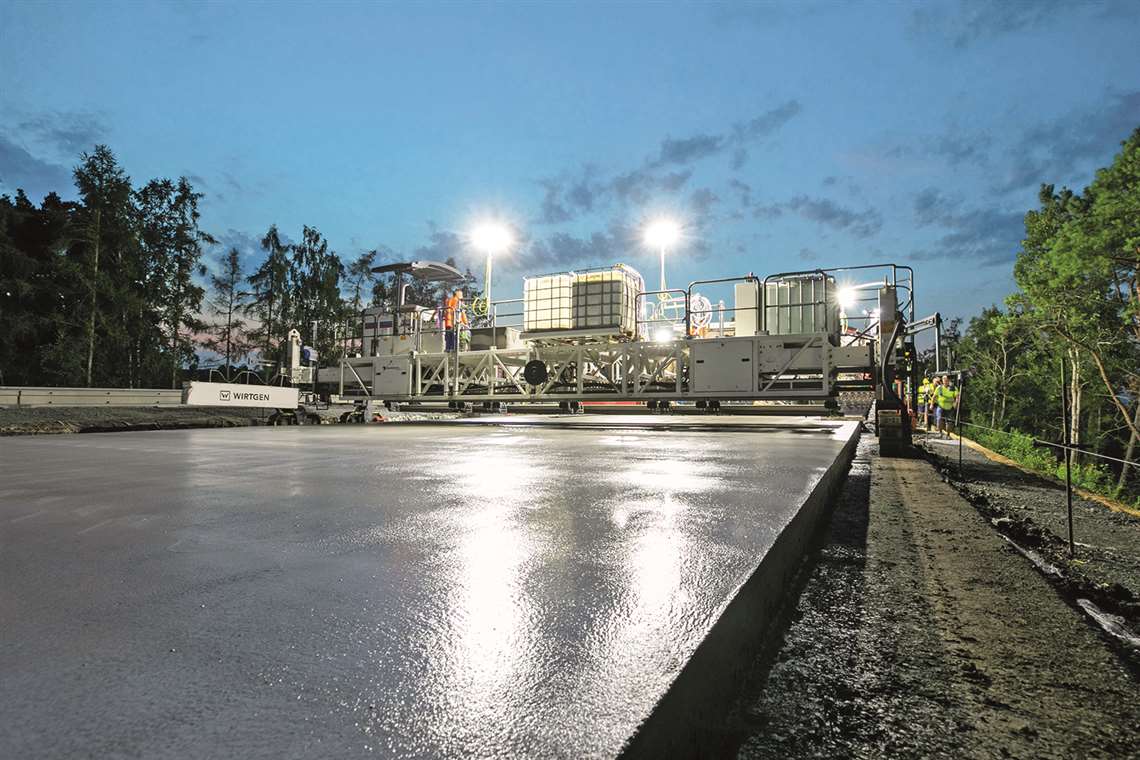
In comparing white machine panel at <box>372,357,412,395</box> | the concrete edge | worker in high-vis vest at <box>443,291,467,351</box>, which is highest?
worker in high-vis vest at <box>443,291,467,351</box>

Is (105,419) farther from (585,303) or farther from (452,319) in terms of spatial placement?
(585,303)

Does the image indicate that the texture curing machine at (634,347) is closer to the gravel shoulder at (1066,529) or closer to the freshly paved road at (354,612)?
the gravel shoulder at (1066,529)

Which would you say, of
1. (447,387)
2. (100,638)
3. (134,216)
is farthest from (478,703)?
Result: (134,216)

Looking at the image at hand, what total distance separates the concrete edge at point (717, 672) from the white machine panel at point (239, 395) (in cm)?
1273

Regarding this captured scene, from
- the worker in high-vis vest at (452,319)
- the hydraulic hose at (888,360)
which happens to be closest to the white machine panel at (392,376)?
the worker in high-vis vest at (452,319)

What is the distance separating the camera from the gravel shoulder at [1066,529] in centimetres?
263

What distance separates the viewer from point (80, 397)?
12.7m

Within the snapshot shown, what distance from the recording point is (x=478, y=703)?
1.06 meters

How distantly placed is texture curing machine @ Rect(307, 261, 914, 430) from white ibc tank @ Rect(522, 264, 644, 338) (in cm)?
2

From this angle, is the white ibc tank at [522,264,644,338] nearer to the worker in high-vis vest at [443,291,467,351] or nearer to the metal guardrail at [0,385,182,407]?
the worker in high-vis vest at [443,291,467,351]

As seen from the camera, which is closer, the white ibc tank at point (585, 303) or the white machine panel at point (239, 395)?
the white ibc tank at point (585, 303)

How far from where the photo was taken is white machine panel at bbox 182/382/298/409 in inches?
466

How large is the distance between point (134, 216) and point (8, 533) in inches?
1229

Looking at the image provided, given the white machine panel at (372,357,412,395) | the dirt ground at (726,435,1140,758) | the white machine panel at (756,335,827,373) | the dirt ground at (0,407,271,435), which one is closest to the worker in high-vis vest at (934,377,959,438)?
the white machine panel at (756,335,827,373)
